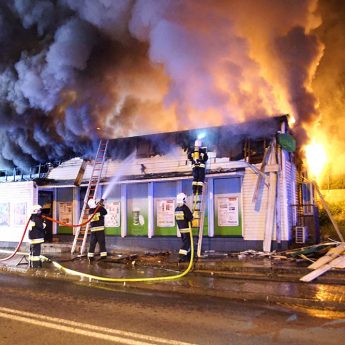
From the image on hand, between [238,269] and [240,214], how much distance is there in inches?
128

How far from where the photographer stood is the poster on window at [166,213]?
13.5 metres

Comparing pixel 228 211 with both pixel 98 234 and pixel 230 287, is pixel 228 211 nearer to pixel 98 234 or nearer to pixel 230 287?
pixel 98 234

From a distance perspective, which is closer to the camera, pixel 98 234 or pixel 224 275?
pixel 224 275

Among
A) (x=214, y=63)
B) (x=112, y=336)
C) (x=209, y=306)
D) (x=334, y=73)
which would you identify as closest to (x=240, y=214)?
(x=214, y=63)

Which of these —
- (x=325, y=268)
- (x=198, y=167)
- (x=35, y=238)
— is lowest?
(x=325, y=268)

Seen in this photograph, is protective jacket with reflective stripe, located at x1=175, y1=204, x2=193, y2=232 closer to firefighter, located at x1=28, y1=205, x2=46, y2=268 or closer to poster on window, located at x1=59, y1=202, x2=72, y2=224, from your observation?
firefighter, located at x1=28, y1=205, x2=46, y2=268

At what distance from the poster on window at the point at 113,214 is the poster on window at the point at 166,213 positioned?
162cm

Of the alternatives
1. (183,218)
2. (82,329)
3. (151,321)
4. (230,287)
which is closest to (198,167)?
(183,218)

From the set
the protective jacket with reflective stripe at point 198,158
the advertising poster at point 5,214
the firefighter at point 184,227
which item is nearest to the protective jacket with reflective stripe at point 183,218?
the firefighter at point 184,227

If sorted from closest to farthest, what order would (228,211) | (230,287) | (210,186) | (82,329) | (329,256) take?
(82,329) < (230,287) < (329,256) < (228,211) < (210,186)

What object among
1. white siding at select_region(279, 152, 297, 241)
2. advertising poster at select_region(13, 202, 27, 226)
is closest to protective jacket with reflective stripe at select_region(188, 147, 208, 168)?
white siding at select_region(279, 152, 297, 241)

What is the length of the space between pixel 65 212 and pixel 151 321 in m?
11.0

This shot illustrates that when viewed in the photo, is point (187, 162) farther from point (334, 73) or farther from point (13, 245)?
point (334, 73)

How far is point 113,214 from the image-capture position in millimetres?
14570
